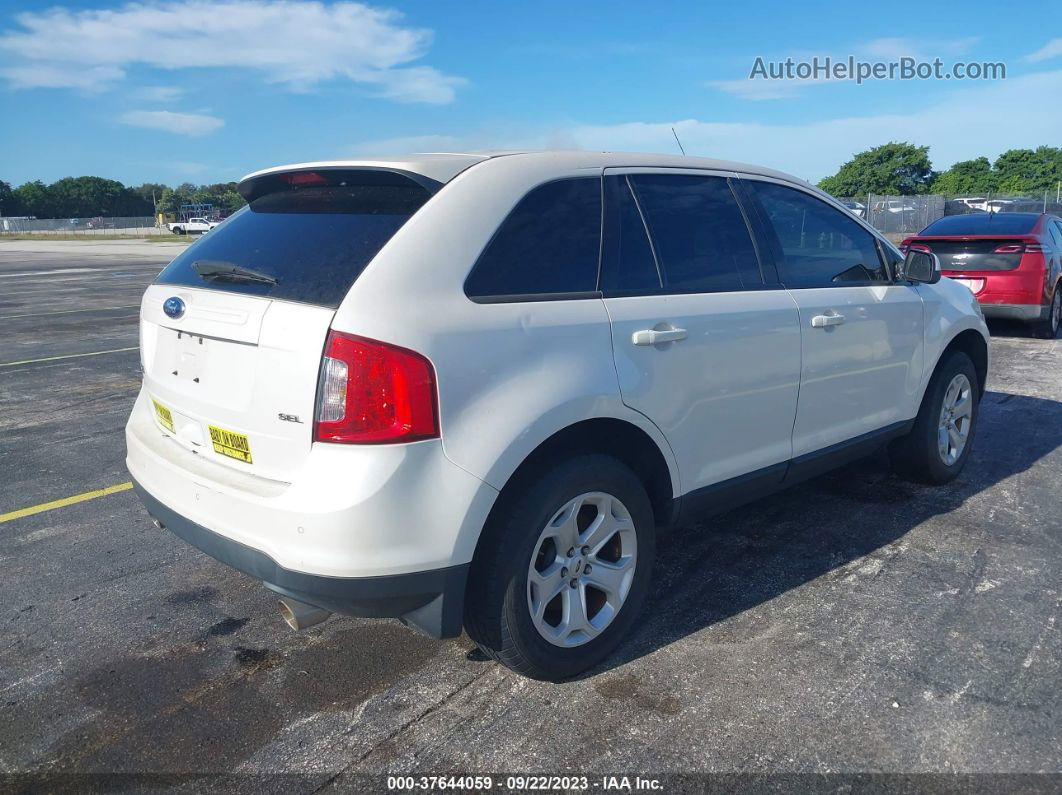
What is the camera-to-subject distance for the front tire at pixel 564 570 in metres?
2.72

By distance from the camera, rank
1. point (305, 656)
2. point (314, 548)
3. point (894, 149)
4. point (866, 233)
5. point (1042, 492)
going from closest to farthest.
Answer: point (314, 548) < point (305, 656) < point (866, 233) < point (1042, 492) < point (894, 149)

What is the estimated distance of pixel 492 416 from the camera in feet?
8.48

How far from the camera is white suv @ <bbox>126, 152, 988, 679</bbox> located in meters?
2.49

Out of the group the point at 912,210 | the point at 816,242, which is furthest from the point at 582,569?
the point at 912,210

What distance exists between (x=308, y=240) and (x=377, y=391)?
2.33 feet

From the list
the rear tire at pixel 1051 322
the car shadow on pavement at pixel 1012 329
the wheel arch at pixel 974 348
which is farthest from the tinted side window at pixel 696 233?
the car shadow on pavement at pixel 1012 329

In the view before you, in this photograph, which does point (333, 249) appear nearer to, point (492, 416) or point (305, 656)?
point (492, 416)

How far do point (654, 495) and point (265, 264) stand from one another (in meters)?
1.68

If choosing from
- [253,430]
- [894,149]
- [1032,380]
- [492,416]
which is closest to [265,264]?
[253,430]

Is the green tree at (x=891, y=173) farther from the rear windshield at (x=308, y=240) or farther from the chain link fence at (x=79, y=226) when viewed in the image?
the rear windshield at (x=308, y=240)

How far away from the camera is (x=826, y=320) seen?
152 inches

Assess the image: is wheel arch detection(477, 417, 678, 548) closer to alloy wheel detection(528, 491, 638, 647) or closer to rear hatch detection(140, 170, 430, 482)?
alloy wheel detection(528, 491, 638, 647)

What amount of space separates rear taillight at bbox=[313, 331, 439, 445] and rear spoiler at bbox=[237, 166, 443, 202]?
641 millimetres

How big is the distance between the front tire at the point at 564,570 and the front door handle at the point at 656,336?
444 mm
